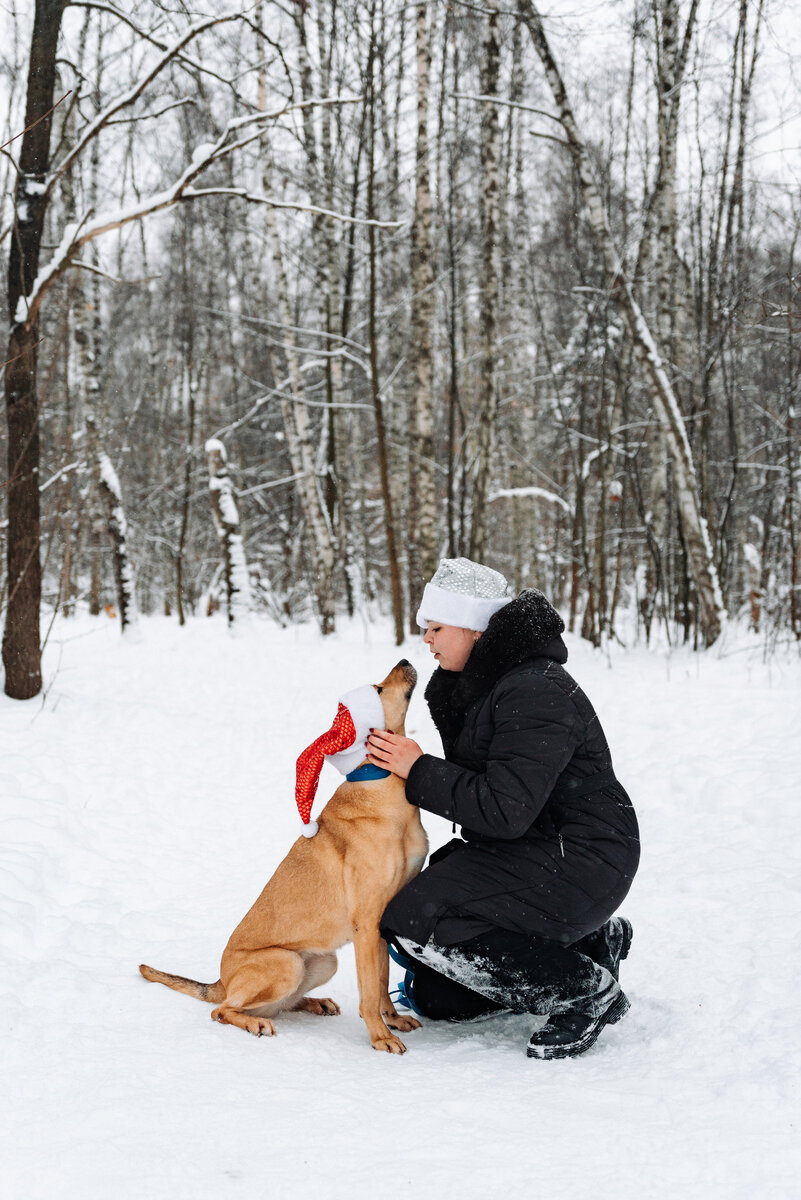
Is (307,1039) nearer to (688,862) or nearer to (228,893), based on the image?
(228,893)

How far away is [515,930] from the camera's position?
2.93m

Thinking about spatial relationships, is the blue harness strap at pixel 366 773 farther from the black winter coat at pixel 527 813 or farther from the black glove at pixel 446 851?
the black glove at pixel 446 851

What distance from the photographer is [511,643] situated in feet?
9.89

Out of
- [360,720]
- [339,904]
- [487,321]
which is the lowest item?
[339,904]

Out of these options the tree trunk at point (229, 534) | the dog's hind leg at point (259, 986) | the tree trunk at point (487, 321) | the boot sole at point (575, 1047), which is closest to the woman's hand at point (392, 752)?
the dog's hind leg at point (259, 986)

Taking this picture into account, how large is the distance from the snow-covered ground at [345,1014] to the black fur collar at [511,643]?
1.21 m

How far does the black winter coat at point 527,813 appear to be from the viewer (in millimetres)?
2844

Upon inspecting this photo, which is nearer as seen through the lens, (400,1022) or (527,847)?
(527,847)

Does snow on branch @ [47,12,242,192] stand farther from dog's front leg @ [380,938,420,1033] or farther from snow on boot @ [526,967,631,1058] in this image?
snow on boot @ [526,967,631,1058]

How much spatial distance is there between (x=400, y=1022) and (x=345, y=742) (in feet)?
3.52

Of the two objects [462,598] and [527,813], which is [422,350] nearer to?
[462,598]

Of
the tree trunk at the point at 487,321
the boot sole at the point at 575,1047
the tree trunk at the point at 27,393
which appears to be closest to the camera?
the boot sole at the point at 575,1047

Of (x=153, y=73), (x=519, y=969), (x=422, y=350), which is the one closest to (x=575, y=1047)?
(x=519, y=969)

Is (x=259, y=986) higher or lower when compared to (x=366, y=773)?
lower
